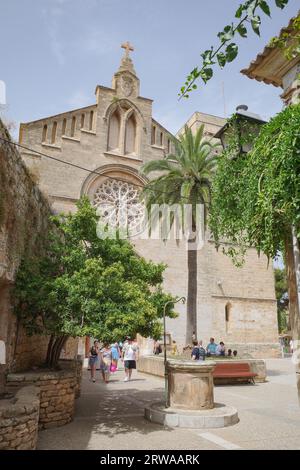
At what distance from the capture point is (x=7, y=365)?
709 centimetres

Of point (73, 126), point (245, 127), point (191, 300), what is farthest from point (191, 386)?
point (73, 126)

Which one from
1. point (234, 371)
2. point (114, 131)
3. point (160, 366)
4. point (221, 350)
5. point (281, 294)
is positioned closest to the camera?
point (234, 371)

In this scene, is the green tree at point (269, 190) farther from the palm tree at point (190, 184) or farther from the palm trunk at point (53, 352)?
the palm tree at point (190, 184)

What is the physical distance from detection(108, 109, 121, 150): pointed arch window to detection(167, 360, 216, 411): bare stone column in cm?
1812

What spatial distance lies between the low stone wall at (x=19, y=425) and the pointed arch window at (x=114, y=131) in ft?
65.3

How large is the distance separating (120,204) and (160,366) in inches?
436

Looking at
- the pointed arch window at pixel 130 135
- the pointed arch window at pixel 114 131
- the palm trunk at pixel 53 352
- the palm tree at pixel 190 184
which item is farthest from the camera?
the pointed arch window at pixel 130 135

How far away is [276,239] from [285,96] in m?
2.58

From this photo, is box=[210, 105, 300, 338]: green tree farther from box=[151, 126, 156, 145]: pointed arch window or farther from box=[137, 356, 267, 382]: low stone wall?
box=[151, 126, 156, 145]: pointed arch window

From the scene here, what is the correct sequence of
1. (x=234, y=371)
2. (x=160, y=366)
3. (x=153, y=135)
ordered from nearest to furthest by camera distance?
(x=234, y=371) < (x=160, y=366) < (x=153, y=135)

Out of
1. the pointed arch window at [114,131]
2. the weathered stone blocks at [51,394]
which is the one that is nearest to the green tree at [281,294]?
the pointed arch window at [114,131]

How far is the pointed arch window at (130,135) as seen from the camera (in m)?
24.3

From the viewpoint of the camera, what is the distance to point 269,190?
3.88 metres

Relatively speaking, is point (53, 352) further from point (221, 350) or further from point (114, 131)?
point (114, 131)
